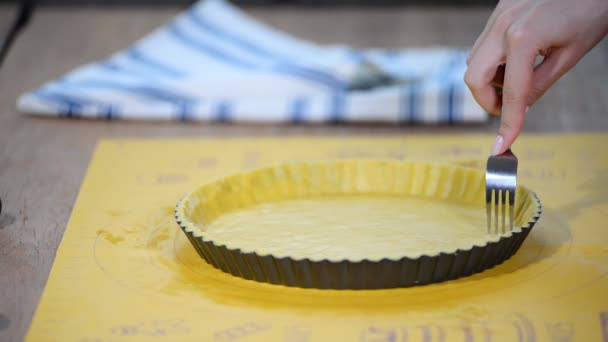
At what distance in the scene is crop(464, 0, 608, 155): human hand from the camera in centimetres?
87

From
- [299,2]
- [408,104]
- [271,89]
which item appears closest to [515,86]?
[408,104]

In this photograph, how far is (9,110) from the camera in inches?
62.0

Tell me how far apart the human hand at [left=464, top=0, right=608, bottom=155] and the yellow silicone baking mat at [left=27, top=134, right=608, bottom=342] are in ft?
0.53

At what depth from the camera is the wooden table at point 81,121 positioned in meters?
0.97

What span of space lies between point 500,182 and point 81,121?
91 cm

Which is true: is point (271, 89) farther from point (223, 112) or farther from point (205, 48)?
point (205, 48)

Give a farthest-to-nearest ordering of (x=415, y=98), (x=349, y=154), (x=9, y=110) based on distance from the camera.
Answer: (x=9, y=110), (x=415, y=98), (x=349, y=154)

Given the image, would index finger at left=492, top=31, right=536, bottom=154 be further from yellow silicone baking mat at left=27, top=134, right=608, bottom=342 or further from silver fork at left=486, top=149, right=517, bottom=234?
yellow silicone baking mat at left=27, top=134, right=608, bottom=342

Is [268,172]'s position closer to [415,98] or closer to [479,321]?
[479,321]

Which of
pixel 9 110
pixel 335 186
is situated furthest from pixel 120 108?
pixel 335 186

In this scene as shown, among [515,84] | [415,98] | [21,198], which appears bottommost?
[21,198]

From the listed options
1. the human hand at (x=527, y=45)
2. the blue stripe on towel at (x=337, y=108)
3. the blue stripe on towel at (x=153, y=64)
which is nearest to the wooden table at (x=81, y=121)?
the blue stripe on towel at (x=337, y=108)

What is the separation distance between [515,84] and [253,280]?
351 millimetres

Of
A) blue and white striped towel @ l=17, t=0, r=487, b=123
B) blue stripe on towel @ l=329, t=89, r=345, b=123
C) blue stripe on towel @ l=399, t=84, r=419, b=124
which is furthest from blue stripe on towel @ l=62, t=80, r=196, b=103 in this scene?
blue stripe on towel @ l=399, t=84, r=419, b=124
